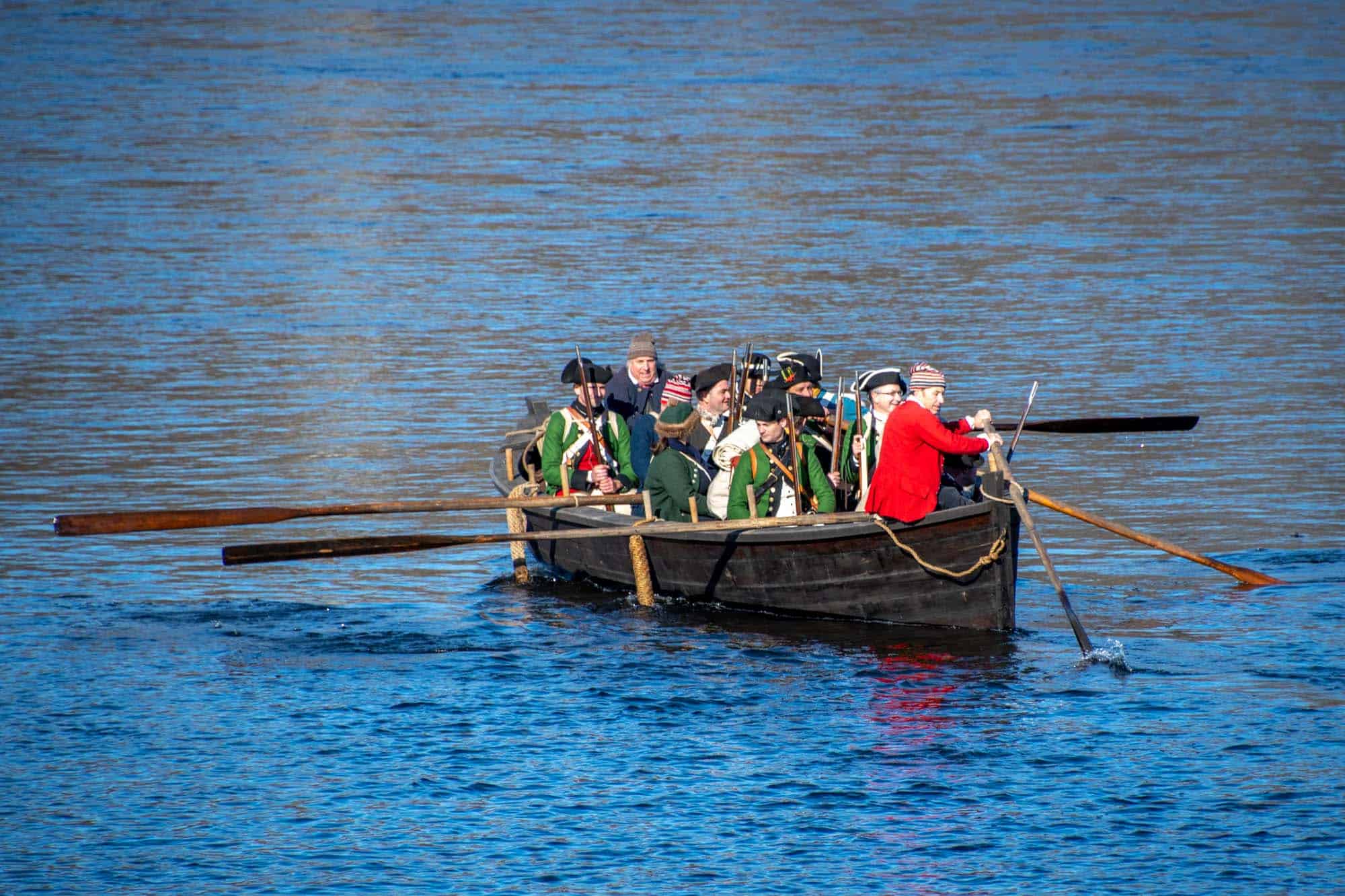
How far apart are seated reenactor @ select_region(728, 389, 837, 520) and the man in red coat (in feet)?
3.80

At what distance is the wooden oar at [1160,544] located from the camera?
15680 mm

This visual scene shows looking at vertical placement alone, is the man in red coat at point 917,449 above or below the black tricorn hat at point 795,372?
below

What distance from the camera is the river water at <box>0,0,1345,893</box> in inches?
452

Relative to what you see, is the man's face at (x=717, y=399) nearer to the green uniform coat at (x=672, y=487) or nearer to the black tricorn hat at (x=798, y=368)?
the black tricorn hat at (x=798, y=368)

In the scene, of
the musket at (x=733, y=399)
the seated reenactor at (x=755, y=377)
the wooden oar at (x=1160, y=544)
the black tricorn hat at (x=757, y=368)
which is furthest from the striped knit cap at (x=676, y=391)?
the wooden oar at (x=1160, y=544)

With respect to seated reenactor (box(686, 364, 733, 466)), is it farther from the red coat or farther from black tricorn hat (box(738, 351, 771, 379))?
the red coat

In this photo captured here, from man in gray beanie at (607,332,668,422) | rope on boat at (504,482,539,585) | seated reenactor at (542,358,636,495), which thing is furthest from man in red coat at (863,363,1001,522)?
man in gray beanie at (607,332,668,422)

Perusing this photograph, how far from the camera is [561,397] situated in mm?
26797

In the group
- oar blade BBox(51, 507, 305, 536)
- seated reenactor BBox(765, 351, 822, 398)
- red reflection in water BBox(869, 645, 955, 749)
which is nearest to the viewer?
red reflection in water BBox(869, 645, 955, 749)

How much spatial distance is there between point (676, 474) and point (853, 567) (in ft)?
6.52

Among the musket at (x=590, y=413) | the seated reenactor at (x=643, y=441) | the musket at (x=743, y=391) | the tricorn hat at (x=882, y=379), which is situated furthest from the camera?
the musket at (x=590, y=413)

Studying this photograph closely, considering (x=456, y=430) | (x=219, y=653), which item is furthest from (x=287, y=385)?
(x=219, y=653)

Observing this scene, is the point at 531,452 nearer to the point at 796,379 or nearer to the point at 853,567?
the point at 796,379

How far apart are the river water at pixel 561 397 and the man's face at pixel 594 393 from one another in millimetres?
1704
